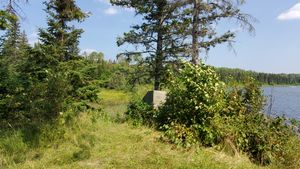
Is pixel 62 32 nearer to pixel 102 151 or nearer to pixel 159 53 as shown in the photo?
pixel 159 53

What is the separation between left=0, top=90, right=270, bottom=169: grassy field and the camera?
601 cm

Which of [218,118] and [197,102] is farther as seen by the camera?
[197,102]

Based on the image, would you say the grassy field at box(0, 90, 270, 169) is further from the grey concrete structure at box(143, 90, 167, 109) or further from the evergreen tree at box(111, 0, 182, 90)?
the evergreen tree at box(111, 0, 182, 90)

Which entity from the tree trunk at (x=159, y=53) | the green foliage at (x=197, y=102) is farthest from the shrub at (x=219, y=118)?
the tree trunk at (x=159, y=53)

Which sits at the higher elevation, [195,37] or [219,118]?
[195,37]

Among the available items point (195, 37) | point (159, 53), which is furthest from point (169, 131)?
point (159, 53)

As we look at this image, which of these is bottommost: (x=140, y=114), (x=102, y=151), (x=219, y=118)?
(x=102, y=151)

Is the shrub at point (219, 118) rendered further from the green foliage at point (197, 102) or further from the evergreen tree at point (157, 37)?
the evergreen tree at point (157, 37)

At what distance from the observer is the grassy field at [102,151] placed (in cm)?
601

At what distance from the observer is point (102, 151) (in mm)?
6602

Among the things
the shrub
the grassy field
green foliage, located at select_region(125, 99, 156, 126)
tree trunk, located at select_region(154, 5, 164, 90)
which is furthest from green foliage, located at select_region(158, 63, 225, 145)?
tree trunk, located at select_region(154, 5, 164, 90)

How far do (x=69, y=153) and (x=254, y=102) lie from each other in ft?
14.2

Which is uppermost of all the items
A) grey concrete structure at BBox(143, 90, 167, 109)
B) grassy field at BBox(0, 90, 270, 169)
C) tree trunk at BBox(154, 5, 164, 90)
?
tree trunk at BBox(154, 5, 164, 90)

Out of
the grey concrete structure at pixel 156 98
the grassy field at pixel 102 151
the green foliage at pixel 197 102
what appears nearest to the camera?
the grassy field at pixel 102 151
